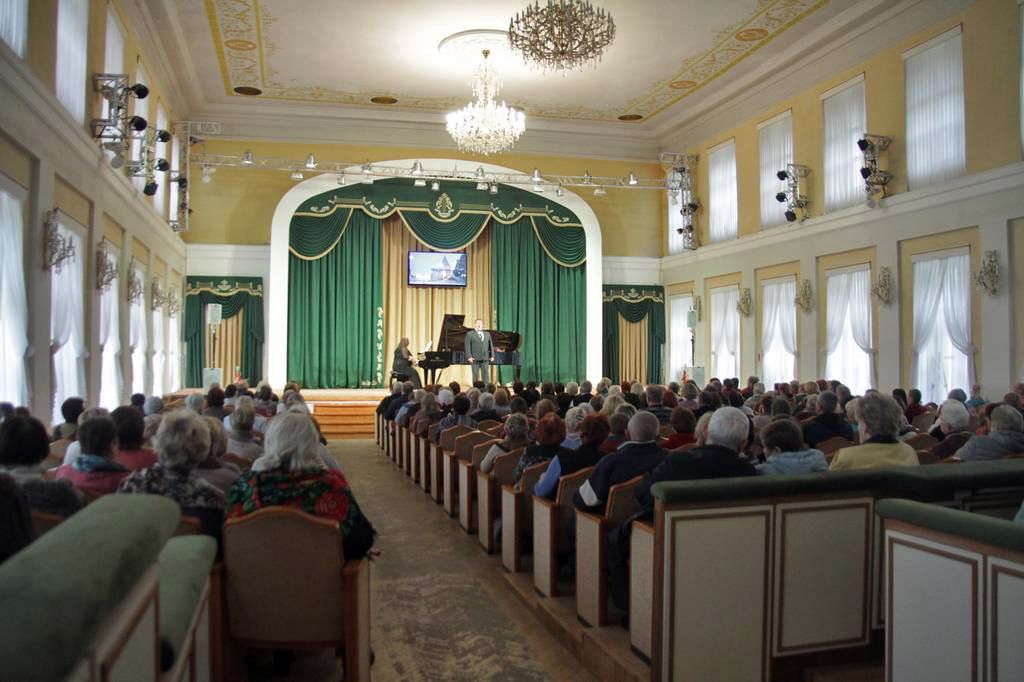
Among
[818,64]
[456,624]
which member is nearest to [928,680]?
[456,624]

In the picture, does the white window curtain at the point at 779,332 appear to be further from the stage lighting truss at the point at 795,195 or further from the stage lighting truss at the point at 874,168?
the stage lighting truss at the point at 874,168

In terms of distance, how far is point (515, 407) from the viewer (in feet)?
22.2

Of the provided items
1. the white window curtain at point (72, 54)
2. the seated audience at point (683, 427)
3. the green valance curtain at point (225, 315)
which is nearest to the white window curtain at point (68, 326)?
the white window curtain at point (72, 54)

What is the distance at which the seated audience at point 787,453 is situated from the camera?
3559 millimetres

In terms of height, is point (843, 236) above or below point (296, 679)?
above

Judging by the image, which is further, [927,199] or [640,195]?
[640,195]

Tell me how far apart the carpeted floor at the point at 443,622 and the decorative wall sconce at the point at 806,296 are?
8687mm

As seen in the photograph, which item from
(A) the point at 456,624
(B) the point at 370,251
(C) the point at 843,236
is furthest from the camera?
(B) the point at 370,251

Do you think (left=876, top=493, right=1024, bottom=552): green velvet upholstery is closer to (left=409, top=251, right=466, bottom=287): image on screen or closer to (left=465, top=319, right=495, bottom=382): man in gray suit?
(left=465, top=319, right=495, bottom=382): man in gray suit

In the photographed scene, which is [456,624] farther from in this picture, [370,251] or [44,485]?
[370,251]

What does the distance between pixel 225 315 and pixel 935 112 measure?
42.2 ft

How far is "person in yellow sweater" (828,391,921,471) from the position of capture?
Result: 3604mm

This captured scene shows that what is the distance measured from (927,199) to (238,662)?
1074 centimetres

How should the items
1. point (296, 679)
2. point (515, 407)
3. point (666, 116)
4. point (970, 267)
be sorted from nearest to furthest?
point (296, 679) → point (515, 407) → point (970, 267) → point (666, 116)
